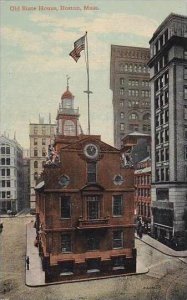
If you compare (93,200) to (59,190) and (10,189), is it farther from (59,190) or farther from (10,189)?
(10,189)

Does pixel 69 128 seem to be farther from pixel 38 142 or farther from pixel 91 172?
pixel 38 142

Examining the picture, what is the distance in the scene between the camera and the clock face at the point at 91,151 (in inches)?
846

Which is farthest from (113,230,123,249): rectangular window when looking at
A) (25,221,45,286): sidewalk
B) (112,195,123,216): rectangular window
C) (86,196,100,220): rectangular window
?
(25,221,45,286): sidewalk

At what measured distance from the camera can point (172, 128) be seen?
33188mm

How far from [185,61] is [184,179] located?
43.9 feet

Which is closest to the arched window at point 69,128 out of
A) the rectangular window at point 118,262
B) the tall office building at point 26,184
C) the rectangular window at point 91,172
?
the rectangular window at point 91,172

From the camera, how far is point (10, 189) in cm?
5975

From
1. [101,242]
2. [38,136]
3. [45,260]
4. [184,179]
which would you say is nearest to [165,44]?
[184,179]

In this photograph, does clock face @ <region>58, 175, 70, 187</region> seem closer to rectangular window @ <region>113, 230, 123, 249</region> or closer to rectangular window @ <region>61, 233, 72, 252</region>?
rectangular window @ <region>61, 233, 72, 252</region>

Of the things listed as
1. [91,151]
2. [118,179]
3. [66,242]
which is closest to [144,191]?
[118,179]

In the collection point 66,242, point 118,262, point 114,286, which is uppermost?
point 66,242

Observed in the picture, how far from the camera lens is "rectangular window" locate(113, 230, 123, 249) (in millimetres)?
22125

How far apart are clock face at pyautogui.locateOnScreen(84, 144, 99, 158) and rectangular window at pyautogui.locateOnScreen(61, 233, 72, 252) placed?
591 cm

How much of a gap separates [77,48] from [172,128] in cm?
1780
